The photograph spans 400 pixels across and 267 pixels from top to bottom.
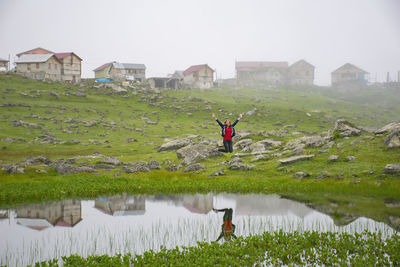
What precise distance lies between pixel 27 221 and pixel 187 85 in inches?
4714

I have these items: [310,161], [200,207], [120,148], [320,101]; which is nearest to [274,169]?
[310,161]

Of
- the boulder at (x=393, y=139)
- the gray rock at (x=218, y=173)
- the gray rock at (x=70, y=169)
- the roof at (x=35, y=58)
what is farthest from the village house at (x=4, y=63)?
the boulder at (x=393, y=139)

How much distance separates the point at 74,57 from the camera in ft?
393

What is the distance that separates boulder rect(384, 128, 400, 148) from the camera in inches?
1312

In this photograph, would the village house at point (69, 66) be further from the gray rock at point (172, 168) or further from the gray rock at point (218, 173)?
the gray rock at point (218, 173)

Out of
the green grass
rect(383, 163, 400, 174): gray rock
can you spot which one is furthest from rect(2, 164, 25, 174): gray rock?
rect(383, 163, 400, 174): gray rock

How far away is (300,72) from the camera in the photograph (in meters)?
177

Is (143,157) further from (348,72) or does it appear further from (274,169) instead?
(348,72)

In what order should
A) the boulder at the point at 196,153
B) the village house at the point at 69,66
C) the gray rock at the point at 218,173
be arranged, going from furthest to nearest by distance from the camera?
the village house at the point at 69,66 < the boulder at the point at 196,153 < the gray rock at the point at 218,173

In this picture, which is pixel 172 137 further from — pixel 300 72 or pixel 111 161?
pixel 300 72

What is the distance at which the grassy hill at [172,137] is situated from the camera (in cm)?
Answer: 2756

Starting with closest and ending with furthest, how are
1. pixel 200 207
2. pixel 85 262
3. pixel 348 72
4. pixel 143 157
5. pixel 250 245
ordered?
1. pixel 85 262
2. pixel 250 245
3. pixel 200 207
4. pixel 143 157
5. pixel 348 72

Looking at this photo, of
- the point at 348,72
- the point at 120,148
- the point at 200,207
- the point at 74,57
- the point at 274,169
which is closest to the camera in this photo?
the point at 200,207

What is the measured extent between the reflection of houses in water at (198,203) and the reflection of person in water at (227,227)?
991 millimetres
